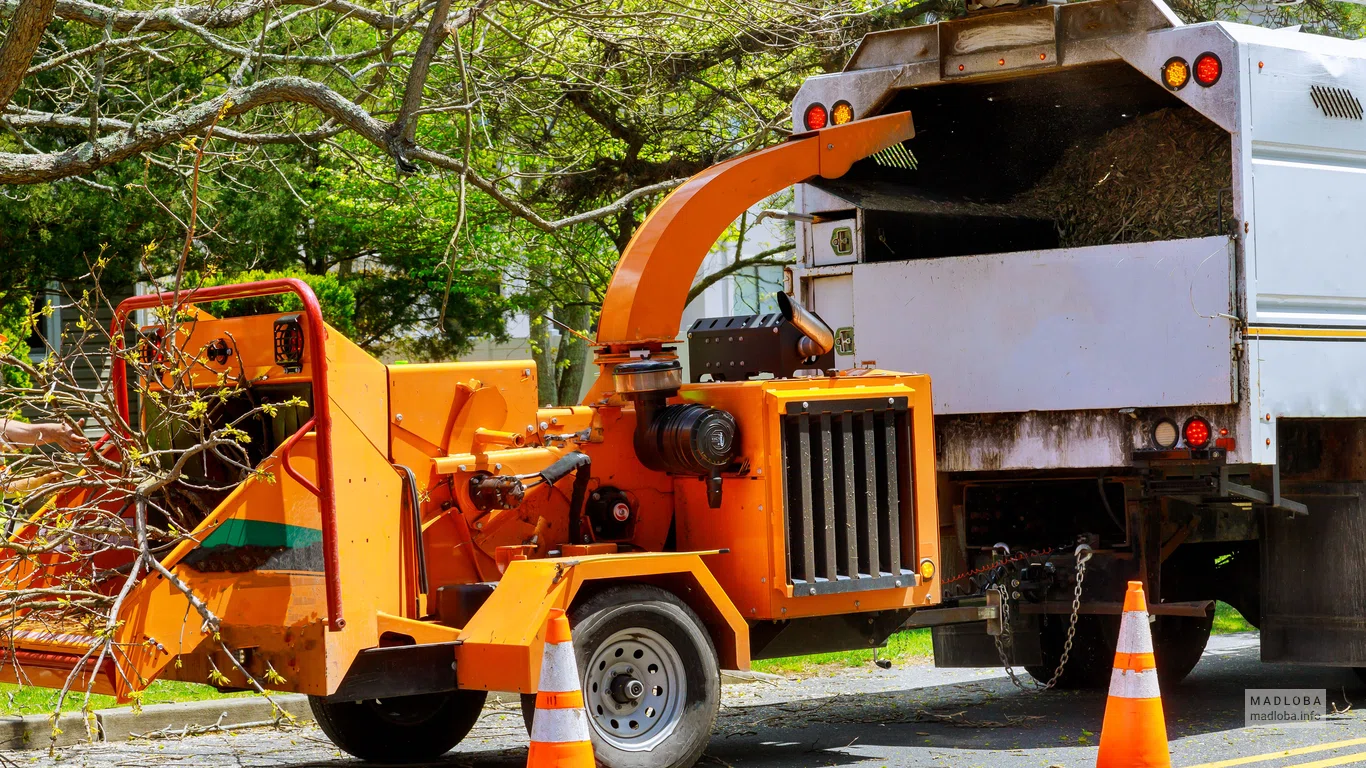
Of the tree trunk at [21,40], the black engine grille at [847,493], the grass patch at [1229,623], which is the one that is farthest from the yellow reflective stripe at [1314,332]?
the tree trunk at [21,40]

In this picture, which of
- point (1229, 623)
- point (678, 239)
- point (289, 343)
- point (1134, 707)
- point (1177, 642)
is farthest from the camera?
point (1229, 623)

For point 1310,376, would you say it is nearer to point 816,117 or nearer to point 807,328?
point 807,328

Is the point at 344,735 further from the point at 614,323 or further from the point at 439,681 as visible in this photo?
the point at 614,323

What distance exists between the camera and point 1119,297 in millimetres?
7305

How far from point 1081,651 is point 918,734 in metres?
1.74

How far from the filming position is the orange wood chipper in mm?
5773

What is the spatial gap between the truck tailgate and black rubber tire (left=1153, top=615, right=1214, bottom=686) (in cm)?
226

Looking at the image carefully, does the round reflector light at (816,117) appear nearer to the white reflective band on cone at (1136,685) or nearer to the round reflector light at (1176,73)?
the round reflector light at (1176,73)

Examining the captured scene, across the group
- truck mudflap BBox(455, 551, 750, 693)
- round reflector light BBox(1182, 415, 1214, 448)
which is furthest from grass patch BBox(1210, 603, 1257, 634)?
truck mudflap BBox(455, 551, 750, 693)

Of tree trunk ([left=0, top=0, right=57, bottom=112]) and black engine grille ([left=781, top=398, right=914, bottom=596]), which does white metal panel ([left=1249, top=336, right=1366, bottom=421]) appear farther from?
tree trunk ([left=0, top=0, right=57, bottom=112])

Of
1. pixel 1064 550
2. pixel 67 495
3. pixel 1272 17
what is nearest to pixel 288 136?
pixel 67 495

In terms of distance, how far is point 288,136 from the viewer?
9.71m

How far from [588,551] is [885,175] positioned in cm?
293

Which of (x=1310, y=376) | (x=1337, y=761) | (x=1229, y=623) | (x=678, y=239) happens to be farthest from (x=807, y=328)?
(x=1229, y=623)
